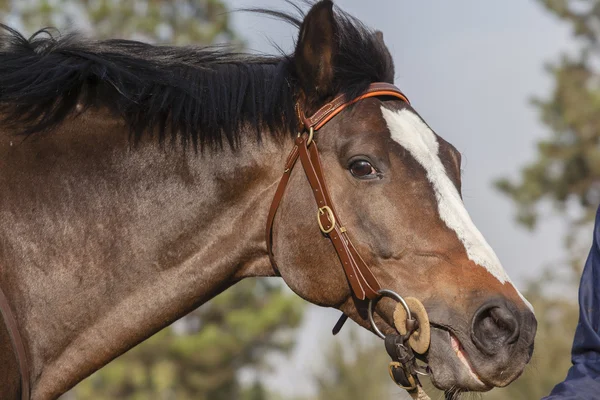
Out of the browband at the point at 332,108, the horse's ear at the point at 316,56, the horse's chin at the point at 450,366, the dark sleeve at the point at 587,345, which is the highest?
the horse's ear at the point at 316,56

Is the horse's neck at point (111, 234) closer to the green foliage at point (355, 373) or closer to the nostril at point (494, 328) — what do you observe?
the nostril at point (494, 328)

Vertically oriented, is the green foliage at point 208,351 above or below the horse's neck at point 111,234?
below

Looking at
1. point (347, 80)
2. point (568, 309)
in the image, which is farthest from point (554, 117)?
point (347, 80)

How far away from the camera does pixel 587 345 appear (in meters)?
3.24

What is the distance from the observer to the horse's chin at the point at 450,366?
3.29m

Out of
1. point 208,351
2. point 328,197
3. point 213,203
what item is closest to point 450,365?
point 328,197

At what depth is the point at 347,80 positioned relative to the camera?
377 cm

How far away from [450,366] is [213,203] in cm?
123

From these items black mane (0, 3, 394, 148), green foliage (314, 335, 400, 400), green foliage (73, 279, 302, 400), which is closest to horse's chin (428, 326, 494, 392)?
black mane (0, 3, 394, 148)

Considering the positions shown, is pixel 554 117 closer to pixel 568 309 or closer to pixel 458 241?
pixel 568 309

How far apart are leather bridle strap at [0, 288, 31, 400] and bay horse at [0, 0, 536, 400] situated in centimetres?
1

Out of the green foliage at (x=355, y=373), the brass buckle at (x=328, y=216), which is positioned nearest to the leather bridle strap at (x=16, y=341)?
the brass buckle at (x=328, y=216)

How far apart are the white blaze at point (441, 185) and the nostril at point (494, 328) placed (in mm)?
131

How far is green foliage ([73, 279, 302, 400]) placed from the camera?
17.5 m
